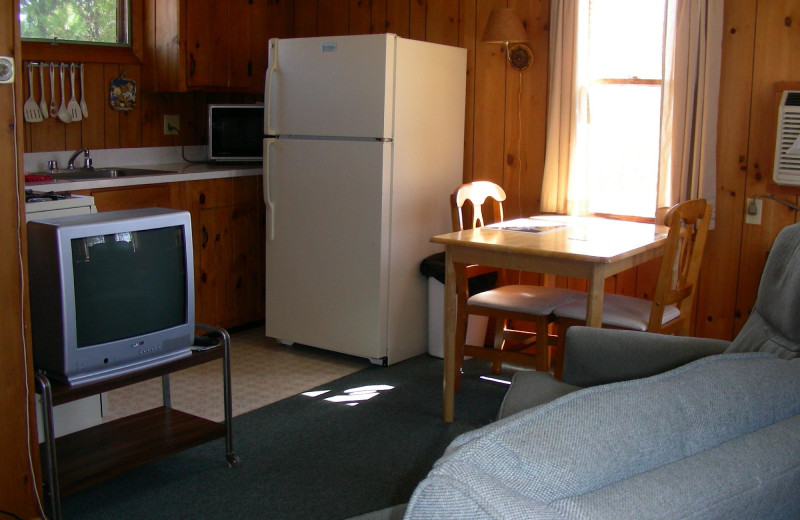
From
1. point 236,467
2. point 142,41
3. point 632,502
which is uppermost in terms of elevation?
point 142,41

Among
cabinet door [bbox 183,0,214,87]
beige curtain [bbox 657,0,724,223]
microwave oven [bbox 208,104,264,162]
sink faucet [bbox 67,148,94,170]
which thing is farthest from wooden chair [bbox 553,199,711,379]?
sink faucet [bbox 67,148,94,170]

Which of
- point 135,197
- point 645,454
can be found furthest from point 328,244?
point 645,454

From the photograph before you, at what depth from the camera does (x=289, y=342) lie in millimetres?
4434

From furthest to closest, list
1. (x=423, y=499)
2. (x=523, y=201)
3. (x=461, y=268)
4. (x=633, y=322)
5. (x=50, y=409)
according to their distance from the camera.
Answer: (x=523, y=201)
(x=461, y=268)
(x=633, y=322)
(x=50, y=409)
(x=423, y=499)

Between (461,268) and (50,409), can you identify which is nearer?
(50,409)

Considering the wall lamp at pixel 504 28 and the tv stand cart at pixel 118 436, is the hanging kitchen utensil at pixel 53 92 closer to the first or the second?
the tv stand cart at pixel 118 436

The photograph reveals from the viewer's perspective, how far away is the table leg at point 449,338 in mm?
3369

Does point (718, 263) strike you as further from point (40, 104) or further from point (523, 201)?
point (40, 104)

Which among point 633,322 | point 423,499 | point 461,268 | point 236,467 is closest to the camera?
point 423,499

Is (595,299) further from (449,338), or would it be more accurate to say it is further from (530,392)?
(530,392)

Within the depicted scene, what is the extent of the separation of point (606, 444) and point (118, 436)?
218cm

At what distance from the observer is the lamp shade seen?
158 inches

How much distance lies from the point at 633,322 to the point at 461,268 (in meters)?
0.78

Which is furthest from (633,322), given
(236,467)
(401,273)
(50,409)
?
(50,409)
